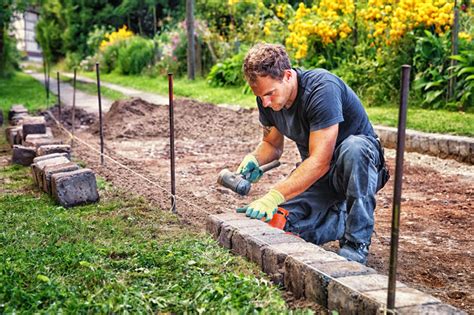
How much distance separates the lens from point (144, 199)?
479 cm

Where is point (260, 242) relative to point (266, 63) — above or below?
below

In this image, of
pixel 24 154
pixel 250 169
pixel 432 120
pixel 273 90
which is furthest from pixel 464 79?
pixel 273 90

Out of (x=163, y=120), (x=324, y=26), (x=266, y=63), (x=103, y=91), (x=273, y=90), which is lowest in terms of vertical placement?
(x=103, y=91)

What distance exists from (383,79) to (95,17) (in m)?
22.9

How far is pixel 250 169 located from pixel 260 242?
0.88m

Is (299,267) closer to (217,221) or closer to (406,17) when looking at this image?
(217,221)

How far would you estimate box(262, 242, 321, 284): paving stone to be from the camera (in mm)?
3066

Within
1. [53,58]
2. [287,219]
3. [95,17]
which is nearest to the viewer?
[287,219]

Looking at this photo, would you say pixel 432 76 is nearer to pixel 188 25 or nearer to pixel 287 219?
pixel 287 219

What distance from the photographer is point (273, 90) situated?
3492mm

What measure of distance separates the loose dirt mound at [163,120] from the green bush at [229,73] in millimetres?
2852

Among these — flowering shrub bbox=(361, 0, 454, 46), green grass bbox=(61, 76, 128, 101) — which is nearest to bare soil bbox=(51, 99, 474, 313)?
flowering shrub bbox=(361, 0, 454, 46)

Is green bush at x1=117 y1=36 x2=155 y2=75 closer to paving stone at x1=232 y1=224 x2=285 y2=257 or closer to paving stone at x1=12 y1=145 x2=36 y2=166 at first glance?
paving stone at x1=12 y1=145 x2=36 y2=166

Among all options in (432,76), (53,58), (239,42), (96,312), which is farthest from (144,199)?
(53,58)
